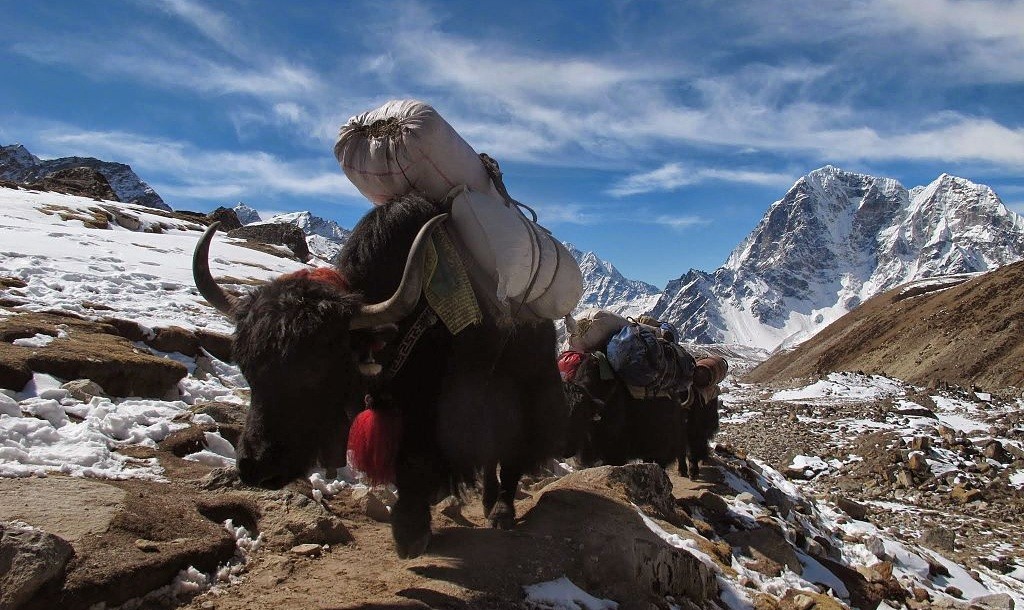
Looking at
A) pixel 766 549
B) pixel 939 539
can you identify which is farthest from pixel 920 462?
pixel 766 549

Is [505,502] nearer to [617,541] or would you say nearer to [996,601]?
[617,541]

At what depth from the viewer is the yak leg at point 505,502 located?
3721mm

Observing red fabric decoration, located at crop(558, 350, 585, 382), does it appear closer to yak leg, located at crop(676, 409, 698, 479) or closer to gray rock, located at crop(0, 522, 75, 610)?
yak leg, located at crop(676, 409, 698, 479)

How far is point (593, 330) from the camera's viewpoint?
5977 millimetres

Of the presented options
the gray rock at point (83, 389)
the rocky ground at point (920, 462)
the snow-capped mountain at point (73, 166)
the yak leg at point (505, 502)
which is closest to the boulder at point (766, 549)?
the yak leg at point (505, 502)

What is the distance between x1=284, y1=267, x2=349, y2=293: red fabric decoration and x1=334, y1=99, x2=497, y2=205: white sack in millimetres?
762

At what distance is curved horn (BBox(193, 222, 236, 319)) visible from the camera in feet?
8.86

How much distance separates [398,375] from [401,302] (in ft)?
1.99

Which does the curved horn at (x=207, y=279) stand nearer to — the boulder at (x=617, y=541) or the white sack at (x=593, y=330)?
the boulder at (x=617, y=541)

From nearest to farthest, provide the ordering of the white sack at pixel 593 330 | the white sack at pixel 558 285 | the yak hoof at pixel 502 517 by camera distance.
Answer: the yak hoof at pixel 502 517 < the white sack at pixel 558 285 < the white sack at pixel 593 330

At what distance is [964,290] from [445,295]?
44555 millimetres

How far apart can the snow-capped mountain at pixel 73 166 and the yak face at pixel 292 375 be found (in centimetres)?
12411

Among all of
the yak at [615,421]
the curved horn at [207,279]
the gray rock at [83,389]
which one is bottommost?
the gray rock at [83,389]

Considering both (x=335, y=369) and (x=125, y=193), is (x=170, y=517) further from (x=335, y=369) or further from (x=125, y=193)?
(x=125, y=193)
